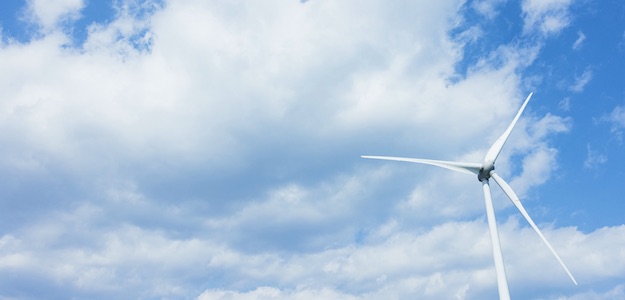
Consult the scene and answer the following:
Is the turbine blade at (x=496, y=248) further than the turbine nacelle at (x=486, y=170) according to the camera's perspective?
No

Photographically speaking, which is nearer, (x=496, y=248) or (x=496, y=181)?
(x=496, y=248)

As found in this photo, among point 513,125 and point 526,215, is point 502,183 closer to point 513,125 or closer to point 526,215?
point 526,215

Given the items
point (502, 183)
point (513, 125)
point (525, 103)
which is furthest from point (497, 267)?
point (525, 103)

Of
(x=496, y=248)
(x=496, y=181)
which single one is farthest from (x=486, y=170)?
(x=496, y=248)

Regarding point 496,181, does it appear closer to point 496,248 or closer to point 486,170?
point 486,170

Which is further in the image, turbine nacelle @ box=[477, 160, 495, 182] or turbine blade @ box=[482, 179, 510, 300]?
turbine nacelle @ box=[477, 160, 495, 182]

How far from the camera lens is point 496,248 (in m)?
67.4

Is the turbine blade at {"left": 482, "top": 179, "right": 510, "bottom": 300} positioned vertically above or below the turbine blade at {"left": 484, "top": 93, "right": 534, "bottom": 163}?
below

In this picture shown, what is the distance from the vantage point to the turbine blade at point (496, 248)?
209ft

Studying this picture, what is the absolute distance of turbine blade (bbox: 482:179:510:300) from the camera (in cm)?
6372

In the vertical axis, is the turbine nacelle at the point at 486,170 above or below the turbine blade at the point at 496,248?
above

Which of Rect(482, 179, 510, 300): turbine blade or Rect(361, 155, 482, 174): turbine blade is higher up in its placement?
Rect(361, 155, 482, 174): turbine blade

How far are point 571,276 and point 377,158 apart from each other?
106 feet

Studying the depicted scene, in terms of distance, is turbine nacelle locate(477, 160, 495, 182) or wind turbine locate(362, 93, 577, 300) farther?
turbine nacelle locate(477, 160, 495, 182)
